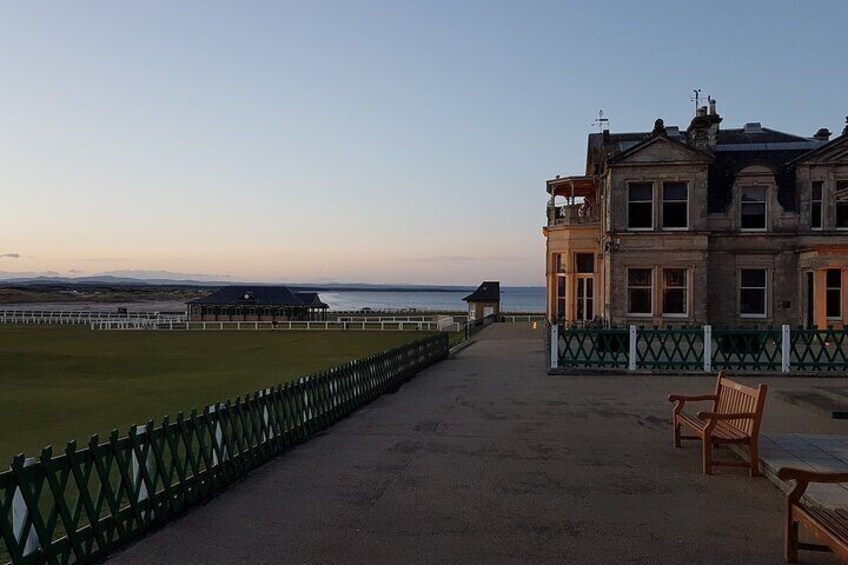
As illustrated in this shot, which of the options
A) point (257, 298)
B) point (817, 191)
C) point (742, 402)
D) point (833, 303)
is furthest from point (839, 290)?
point (257, 298)

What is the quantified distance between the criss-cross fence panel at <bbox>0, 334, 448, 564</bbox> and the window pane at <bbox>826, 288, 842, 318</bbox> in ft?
63.6

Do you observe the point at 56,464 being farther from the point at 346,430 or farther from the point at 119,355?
the point at 119,355

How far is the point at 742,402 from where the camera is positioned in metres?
7.84

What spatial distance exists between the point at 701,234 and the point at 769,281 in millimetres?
3233

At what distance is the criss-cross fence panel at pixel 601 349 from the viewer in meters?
17.0

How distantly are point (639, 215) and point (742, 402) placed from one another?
648 inches

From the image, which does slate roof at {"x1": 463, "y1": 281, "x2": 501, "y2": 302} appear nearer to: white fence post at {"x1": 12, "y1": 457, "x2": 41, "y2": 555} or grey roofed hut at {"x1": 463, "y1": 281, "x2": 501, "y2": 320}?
grey roofed hut at {"x1": 463, "y1": 281, "x2": 501, "y2": 320}

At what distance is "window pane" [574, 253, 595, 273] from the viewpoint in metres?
28.3

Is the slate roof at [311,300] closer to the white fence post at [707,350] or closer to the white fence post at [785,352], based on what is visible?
the white fence post at [707,350]

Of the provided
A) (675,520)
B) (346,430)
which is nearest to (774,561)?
(675,520)

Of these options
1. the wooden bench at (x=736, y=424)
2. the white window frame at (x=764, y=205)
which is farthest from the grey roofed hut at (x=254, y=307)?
the wooden bench at (x=736, y=424)

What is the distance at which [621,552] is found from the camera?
5215 millimetres

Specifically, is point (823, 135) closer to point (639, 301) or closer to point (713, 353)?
point (639, 301)

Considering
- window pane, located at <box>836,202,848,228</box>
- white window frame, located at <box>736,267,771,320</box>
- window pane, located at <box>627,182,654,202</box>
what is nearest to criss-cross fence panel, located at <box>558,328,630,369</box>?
window pane, located at <box>627,182,654,202</box>
